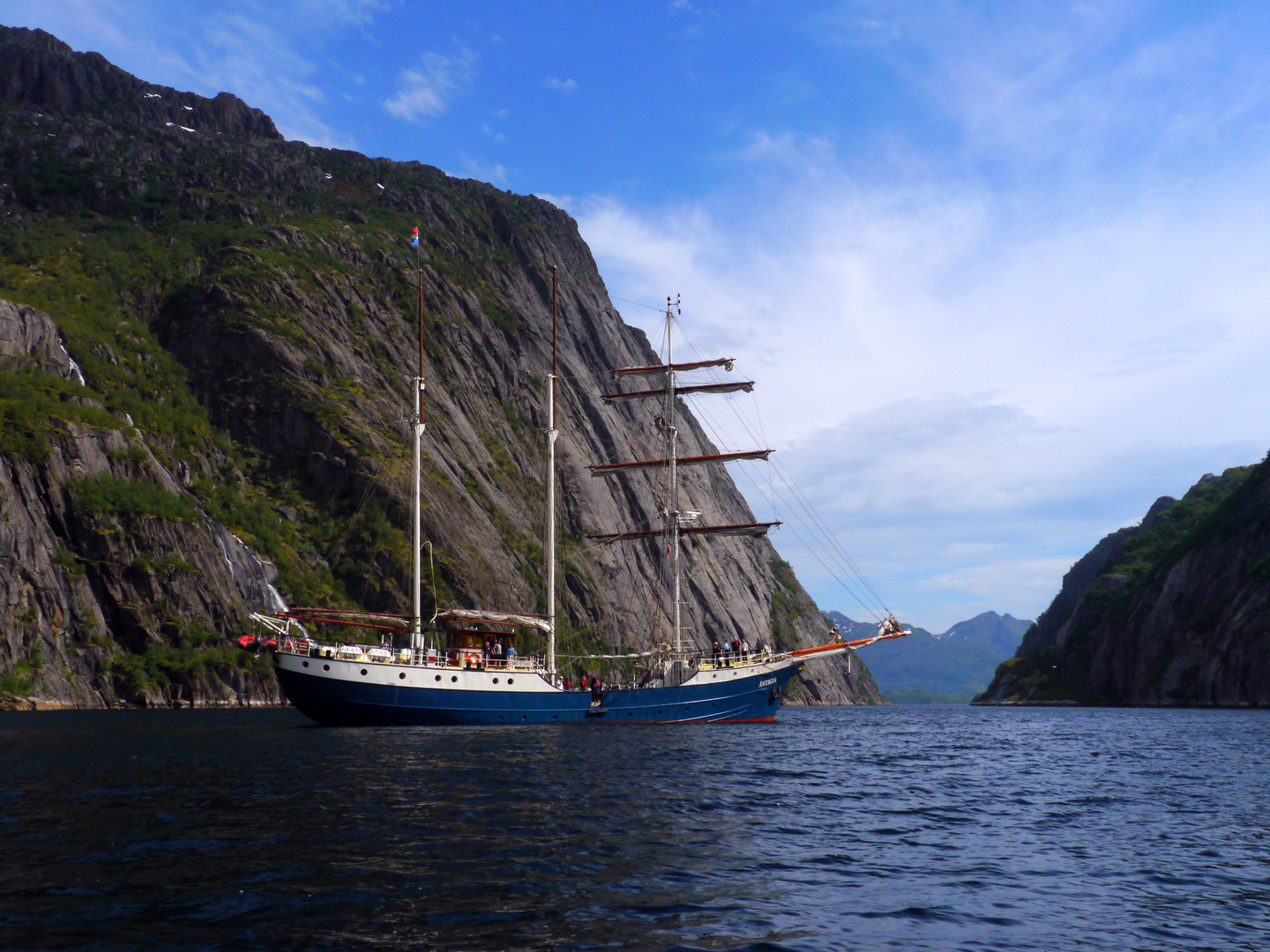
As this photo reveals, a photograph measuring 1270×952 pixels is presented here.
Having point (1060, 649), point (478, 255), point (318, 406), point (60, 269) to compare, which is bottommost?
point (1060, 649)

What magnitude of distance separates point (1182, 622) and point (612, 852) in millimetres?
146403

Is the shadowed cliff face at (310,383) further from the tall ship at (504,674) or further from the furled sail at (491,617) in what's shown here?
the furled sail at (491,617)

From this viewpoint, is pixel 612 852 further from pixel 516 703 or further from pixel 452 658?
pixel 452 658

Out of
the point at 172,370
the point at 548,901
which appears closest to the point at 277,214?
the point at 172,370

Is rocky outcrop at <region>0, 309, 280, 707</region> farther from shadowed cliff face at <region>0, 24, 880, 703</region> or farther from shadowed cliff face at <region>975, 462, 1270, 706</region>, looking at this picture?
shadowed cliff face at <region>975, 462, 1270, 706</region>

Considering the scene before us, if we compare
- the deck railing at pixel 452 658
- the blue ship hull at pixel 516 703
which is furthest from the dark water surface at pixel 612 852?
the deck railing at pixel 452 658

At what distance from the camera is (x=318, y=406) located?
123562 mm

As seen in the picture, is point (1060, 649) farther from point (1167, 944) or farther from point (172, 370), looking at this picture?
point (1167, 944)

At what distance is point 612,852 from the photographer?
17.9 meters

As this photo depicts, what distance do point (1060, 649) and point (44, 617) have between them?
16322cm

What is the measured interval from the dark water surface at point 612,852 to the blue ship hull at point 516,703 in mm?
15655

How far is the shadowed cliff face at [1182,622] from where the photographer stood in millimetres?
119188

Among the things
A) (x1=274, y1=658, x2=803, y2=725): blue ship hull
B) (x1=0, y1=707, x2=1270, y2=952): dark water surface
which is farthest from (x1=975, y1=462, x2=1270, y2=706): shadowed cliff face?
(x1=0, y1=707, x2=1270, y2=952): dark water surface

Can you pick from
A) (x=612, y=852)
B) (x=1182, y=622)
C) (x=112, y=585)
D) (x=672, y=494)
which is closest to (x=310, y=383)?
(x=112, y=585)
